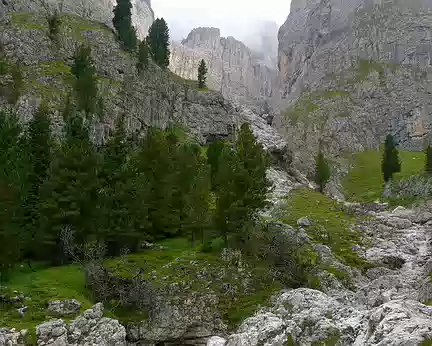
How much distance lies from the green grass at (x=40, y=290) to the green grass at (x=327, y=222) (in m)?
25.1

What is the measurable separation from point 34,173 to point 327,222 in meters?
41.0

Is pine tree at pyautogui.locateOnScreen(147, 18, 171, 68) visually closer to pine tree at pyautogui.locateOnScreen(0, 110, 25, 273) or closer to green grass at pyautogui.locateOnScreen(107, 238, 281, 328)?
pine tree at pyautogui.locateOnScreen(0, 110, 25, 273)

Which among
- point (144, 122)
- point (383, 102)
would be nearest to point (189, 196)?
point (144, 122)

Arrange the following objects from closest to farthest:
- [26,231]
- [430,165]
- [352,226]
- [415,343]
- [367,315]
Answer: [415,343] → [367,315] → [26,231] → [352,226] → [430,165]

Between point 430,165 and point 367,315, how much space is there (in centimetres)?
9162

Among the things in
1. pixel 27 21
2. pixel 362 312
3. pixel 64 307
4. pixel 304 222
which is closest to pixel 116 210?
pixel 64 307

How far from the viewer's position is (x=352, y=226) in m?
66.6

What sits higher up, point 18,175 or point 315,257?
point 18,175

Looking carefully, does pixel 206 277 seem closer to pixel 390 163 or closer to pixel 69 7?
pixel 390 163

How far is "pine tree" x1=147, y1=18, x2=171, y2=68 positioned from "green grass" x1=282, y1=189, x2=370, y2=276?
59.0 meters

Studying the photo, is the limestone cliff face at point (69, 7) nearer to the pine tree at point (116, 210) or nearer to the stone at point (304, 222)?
the pine tree at point (116, 210)

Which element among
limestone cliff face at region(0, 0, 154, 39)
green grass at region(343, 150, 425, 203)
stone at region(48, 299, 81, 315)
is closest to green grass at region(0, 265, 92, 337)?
stone at region(48, 299, 81, 315)

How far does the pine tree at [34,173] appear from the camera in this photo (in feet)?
155

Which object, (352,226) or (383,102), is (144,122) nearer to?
(352,226)
